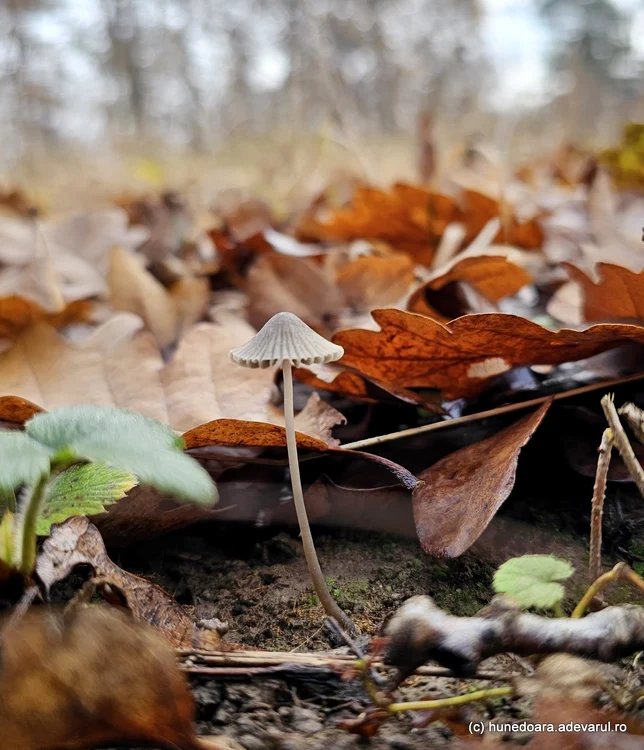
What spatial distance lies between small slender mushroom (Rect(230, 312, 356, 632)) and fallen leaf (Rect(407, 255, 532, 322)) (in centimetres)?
61

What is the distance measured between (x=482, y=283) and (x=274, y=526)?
856 millimetres

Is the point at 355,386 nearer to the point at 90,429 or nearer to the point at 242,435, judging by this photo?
the point at 242,435

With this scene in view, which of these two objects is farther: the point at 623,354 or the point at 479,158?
the point at 479,158

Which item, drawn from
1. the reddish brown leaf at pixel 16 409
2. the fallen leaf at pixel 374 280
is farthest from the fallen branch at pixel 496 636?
the fallen leaf at pixel 374 280

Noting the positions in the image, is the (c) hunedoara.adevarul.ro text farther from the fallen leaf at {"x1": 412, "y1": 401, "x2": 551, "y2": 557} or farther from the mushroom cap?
the mushroom cap

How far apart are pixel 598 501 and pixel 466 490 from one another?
0.64 feet

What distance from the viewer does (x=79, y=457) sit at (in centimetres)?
67

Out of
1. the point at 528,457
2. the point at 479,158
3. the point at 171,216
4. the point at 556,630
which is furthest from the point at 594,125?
A: the point at 556,630

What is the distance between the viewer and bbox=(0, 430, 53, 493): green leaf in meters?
0.62

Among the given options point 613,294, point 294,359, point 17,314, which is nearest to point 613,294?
point 613,294

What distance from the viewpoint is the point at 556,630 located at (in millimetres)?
706

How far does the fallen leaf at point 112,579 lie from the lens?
2.61 feet

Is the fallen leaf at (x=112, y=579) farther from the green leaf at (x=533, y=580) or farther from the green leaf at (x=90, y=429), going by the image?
the green leaf at (x=533, y=580)

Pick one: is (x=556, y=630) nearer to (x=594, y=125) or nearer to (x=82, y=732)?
(x=82, y=732)
